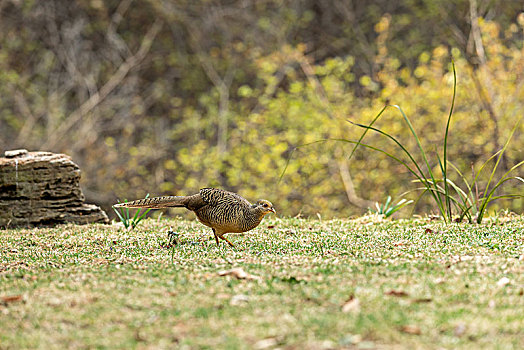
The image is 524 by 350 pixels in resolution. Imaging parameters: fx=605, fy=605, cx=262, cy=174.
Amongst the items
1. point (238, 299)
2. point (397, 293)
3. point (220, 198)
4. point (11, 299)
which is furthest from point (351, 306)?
point (220, 198)

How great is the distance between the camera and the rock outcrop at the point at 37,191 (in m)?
6.17

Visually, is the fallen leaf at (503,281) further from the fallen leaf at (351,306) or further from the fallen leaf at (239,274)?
the fallen leaf at (239,274)

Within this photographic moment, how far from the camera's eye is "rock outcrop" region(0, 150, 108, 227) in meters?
6.17

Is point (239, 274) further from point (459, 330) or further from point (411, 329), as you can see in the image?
point (459, 330)

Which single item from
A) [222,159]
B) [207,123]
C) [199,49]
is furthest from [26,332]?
[199,49]

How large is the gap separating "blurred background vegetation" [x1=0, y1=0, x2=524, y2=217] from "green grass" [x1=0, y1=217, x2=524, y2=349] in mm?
5563

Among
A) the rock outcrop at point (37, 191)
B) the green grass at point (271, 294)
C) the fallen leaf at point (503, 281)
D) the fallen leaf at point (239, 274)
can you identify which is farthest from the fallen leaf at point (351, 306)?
the rock outcrop at point (37, 191)

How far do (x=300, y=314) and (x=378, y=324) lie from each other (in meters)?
0.36

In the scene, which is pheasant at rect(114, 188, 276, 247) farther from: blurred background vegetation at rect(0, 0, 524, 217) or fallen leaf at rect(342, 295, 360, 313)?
blurred background vegetation at rect(0, 0, 524, 217)

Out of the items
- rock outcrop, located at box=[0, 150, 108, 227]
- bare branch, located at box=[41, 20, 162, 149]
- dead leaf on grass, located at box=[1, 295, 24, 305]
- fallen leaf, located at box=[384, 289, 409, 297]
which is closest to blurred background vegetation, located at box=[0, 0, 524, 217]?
bare branch, located at box=[41, 20, 162, 149]

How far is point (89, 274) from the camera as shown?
361 centimetres

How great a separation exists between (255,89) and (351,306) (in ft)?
33.3

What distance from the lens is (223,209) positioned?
446 cm

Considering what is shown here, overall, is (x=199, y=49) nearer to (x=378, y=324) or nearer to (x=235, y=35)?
(x=235, y=35)
